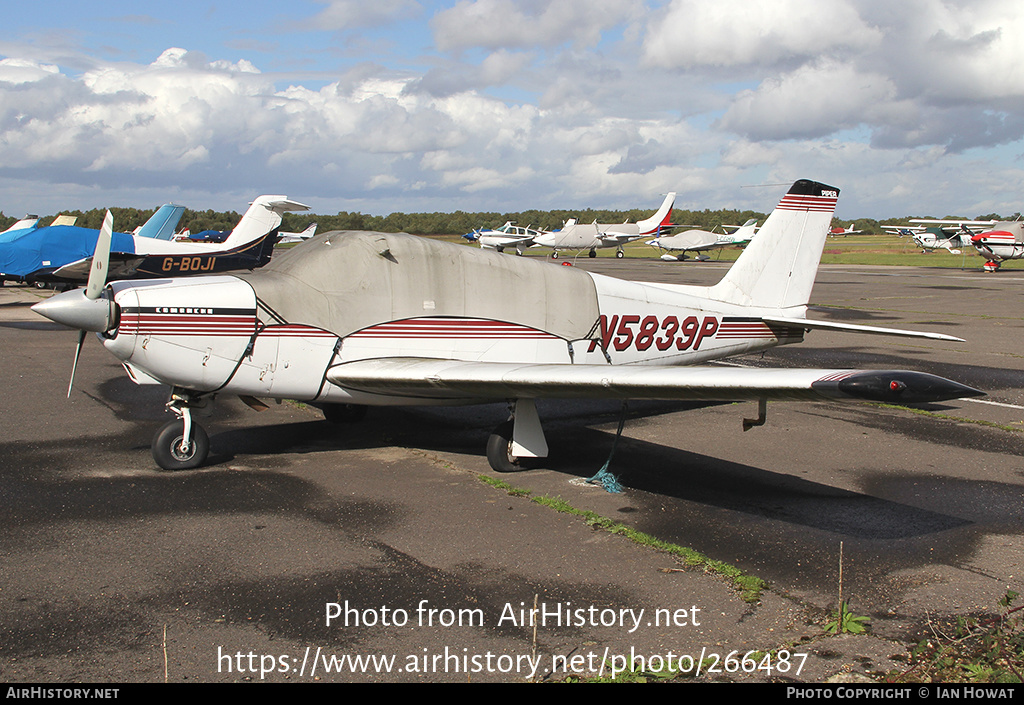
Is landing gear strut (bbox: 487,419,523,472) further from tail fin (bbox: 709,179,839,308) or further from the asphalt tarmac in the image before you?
tail fin (bbox: 709,179,839,308)

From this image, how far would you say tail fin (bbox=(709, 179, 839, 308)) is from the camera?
33.4ft

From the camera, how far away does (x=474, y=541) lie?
573 cm

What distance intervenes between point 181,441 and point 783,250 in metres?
7.75

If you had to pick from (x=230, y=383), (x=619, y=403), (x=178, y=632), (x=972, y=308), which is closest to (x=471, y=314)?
(x=230, y=383)

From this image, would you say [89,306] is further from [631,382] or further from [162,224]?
[162,224]

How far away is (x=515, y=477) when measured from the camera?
7.51 metres

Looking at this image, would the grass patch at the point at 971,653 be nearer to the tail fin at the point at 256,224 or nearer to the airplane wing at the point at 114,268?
the airplane wing at the point at 114,268

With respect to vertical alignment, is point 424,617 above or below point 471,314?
below

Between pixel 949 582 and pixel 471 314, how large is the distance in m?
5.02

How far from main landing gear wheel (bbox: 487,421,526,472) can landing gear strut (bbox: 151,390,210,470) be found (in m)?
2.83

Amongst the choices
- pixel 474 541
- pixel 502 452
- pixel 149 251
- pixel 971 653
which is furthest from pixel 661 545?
pixel 149 251

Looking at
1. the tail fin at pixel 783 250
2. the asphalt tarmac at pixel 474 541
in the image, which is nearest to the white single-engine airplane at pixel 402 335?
the asphalt tarmac at pixel 474 541

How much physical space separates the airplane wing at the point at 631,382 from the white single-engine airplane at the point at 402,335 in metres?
0.02
